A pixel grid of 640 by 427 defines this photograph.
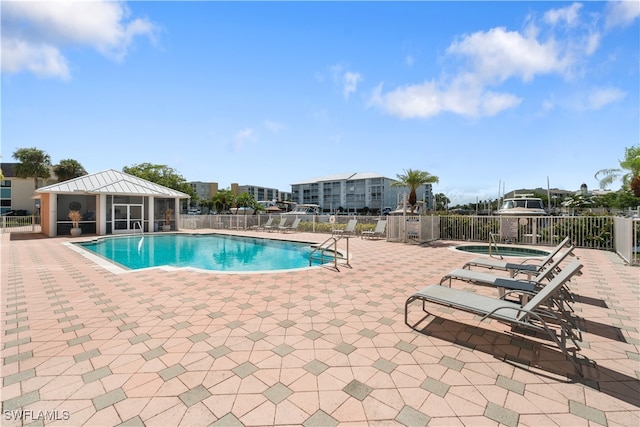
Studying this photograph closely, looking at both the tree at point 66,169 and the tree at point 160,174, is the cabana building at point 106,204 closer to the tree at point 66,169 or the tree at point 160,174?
the tree at point 160,174

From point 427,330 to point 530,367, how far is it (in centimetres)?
112

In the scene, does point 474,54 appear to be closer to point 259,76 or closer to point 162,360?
point 259,76

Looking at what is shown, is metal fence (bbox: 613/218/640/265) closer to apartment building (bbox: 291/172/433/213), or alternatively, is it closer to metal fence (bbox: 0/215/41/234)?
metal fence (bbox: 0/215/41/234)

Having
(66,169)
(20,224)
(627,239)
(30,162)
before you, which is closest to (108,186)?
(20,224)

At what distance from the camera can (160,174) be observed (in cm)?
4341

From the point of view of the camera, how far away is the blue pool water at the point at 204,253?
10.0 meters

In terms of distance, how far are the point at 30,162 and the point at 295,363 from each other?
5111 cm

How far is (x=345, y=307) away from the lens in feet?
14.8

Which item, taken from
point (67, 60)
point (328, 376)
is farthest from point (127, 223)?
point (328, 376)

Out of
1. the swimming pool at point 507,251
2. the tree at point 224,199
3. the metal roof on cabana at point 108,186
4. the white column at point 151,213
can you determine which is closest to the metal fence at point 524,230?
the swimming pool at point 507,251

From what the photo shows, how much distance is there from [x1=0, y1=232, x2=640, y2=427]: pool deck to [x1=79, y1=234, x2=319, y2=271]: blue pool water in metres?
4.60

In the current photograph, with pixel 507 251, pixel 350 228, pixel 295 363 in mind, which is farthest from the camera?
pixel 350 228

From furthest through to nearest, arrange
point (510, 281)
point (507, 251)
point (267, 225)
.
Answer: point (267, 225)
point (507, 251)
point (510, 281)

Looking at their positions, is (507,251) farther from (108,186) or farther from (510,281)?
(108,186)
